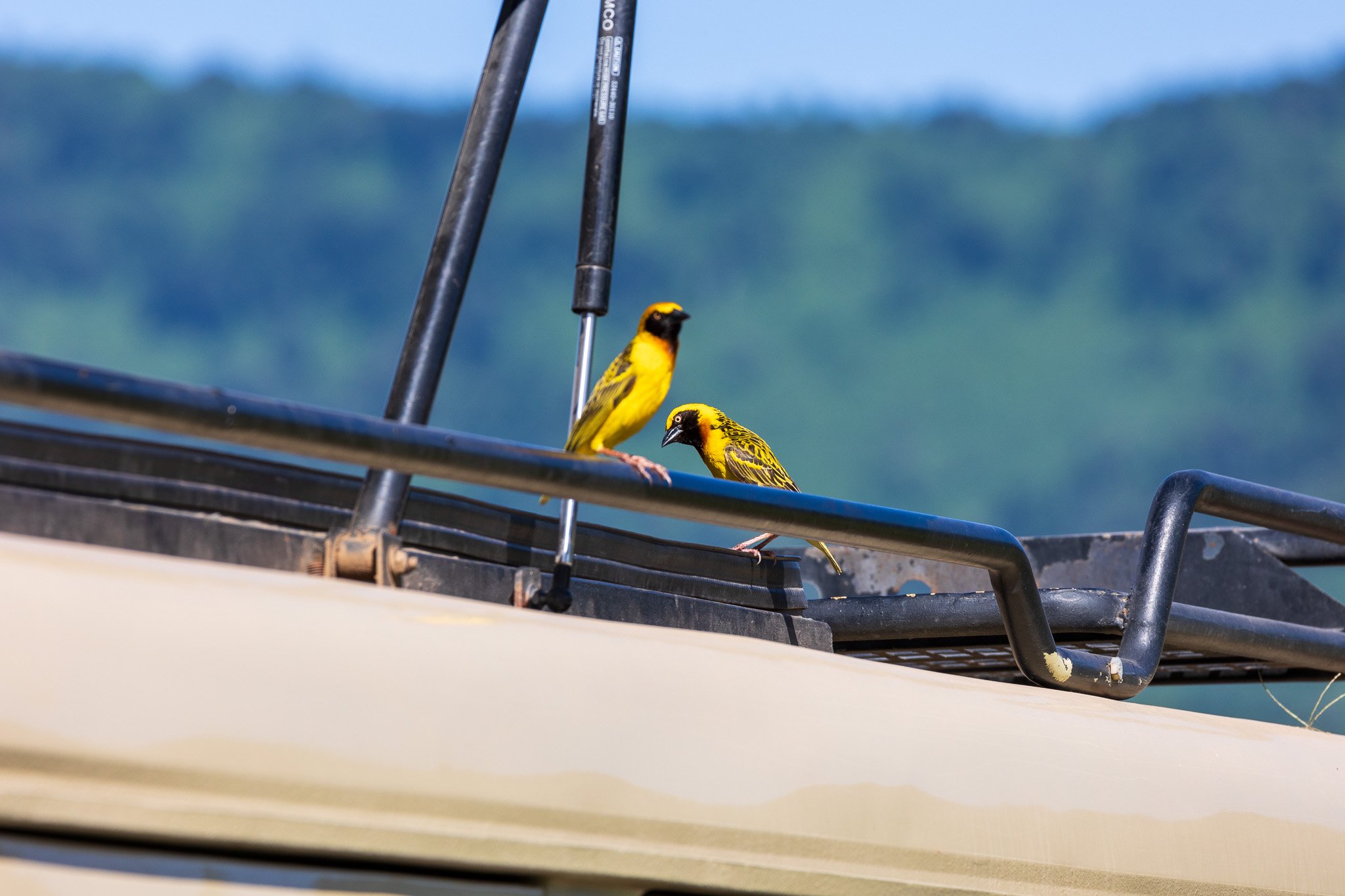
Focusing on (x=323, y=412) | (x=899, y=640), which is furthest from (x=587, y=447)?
(x=323, y=412)

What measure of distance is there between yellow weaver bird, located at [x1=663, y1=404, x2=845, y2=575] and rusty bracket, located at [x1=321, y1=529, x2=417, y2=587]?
2801 millimetres

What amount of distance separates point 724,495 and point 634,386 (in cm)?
122

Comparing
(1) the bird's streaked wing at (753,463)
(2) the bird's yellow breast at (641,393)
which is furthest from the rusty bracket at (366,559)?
(1) the bird's streaked wing at (753,463)

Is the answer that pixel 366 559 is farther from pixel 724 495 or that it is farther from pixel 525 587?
pixel 724 495

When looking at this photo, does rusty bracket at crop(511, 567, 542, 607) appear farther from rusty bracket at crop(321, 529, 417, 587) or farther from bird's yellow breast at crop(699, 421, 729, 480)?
bird's yellow breast at crop(699, 421, 729, 480)

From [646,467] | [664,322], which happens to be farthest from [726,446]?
[646,467]

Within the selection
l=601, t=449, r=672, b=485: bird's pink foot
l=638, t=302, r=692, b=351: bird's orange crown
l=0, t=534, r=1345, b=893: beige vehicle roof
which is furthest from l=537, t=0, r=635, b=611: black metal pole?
l=638, t=302, r=692, b=351: bird's orange crown

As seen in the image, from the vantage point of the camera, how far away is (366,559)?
2004mm

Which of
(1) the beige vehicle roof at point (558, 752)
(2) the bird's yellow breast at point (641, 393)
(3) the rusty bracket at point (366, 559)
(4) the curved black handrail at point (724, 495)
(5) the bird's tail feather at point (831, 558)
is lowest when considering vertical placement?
(1) the beige vehicle roof at point (558, 752)

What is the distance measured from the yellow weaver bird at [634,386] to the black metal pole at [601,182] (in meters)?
0.68

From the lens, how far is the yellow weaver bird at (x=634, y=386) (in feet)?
10.8

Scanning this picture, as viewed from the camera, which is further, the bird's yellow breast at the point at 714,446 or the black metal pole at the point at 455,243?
the bird's yellow breast at the point at 714,446

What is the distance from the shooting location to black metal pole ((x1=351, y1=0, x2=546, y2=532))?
2.04m

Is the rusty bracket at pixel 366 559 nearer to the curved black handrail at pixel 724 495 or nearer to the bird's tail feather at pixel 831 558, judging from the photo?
the curved black handrail at pixel 724 495
